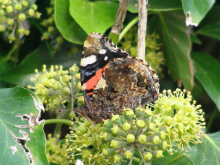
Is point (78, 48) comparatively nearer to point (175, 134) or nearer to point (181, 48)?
point (181, 48)

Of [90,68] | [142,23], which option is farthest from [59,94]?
[142,23]

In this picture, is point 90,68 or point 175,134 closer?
point 175,134

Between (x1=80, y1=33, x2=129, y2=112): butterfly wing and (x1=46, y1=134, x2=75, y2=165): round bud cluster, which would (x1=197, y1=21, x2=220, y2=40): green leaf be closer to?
(x1=80, y1=33, x2=129, y2=112): butterfly wing

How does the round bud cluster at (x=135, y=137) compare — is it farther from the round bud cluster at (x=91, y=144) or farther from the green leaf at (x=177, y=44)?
the green leaf at (x=177, y=44)

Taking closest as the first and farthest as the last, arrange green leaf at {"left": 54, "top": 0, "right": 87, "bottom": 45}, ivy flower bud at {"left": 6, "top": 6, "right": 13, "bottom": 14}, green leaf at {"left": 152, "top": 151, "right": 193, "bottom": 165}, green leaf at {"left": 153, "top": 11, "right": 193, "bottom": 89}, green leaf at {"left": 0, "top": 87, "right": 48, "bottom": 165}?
green leaf at {"left": 0, "top": 87, "right": 48, "bottom": 165} → green leaf at {"left": 152, "top": 151, "right": 193, "bottom": 165} → ivy flower bud at {"left": 6, "top": 6, "right": 13, "bottom": 14} → green leaf at {"left": 54, "top": 0, "right": 87, "bottom": 45} → green leaf at {"left": 153, "top": 11, "right": 193, "bottom": 89}

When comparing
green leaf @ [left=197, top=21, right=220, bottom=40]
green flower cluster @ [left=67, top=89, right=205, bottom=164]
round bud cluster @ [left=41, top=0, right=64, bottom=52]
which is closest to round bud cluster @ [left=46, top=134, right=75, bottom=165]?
green flower cluster @ [left=67, top=89, right=205, bottom=164]

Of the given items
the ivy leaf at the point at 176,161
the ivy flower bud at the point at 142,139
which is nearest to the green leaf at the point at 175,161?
the ivy leaf at the point at 176,161
